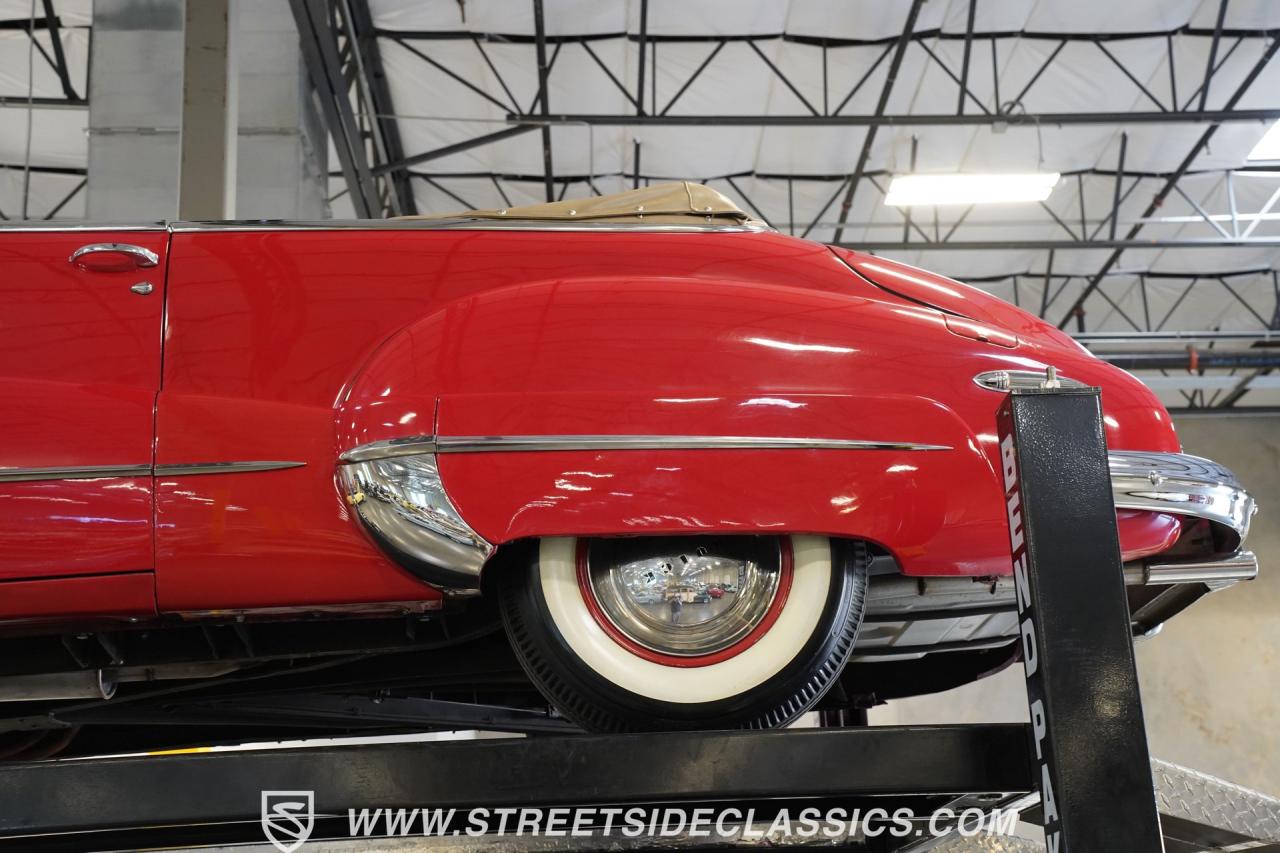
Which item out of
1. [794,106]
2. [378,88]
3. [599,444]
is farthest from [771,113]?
[599,444]

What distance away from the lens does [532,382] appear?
1.94 meters

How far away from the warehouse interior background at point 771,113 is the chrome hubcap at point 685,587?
4403 mm

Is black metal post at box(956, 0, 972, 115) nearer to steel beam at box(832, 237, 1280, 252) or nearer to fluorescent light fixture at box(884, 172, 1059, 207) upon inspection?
fluorescent light fixture at box(884, 172, 1059, 207)

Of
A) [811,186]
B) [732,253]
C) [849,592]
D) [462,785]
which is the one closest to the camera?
[462,785]

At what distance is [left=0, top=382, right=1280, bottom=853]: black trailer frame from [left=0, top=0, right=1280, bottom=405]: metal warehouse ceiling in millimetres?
6472

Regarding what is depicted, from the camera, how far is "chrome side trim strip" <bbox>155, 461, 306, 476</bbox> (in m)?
1.93

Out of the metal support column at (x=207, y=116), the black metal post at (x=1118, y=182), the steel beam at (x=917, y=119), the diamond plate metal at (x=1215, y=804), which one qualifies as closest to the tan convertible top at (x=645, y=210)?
the diamond plate metal at (x=1215, y=804)

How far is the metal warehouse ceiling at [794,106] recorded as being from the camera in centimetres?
878

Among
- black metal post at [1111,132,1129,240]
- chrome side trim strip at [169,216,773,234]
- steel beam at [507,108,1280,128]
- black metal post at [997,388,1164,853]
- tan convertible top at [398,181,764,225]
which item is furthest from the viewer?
black metal post at [1111,132,1129,240]

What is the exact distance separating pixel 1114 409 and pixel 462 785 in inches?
56.3

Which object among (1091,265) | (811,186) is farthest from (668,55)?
(1091,265)

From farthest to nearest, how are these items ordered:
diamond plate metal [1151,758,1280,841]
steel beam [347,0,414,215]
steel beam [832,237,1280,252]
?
steel beam [832,237,1280,252], steel beam [347,0,414,215], diamond plate metal [1151,758,1280,841]

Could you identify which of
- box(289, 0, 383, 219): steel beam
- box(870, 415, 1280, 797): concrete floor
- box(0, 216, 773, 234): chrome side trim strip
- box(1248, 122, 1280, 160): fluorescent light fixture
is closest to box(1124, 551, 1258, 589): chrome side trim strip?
box(0, 216, 773, 234): chrome side trim strip

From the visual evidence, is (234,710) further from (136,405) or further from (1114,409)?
(1114,409)
